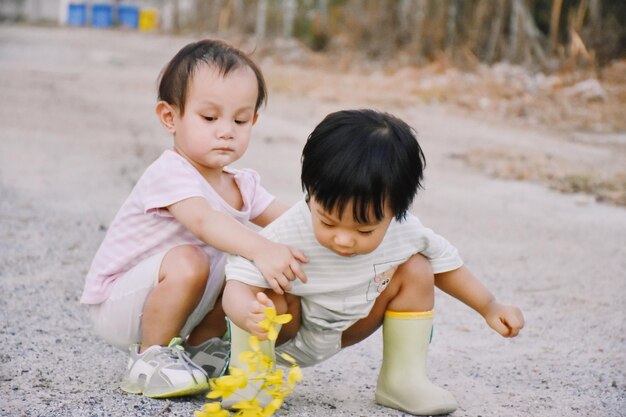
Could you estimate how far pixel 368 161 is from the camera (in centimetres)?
198

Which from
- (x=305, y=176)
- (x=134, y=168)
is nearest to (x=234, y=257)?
(x=305, y=176)

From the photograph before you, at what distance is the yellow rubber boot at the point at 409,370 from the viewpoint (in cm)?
222

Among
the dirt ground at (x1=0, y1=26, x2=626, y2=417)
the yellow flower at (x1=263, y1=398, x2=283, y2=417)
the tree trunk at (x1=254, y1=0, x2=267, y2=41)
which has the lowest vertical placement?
the tree trunk at (x1=254, y1=0, x2=267, y2=41)

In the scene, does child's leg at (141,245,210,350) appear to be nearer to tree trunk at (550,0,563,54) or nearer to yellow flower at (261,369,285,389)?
yellow flower at (261,369,285,389)

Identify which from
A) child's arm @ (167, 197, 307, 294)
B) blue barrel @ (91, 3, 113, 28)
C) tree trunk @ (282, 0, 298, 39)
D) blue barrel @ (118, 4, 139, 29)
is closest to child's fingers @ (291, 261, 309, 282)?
child's arm @ (167, 197, 307, 294)

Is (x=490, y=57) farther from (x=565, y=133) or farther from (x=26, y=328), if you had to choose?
(x=26, y=328)

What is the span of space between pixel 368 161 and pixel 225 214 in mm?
→ 440

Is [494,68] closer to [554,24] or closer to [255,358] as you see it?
[554,24]

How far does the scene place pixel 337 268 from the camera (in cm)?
219

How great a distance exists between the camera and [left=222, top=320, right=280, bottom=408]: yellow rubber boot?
212 centimetres

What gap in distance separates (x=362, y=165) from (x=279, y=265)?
12.3 inches

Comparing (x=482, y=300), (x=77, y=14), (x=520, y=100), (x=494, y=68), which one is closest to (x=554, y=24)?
(x=494, y=68)

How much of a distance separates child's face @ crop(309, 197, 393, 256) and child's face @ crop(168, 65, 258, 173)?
37cm

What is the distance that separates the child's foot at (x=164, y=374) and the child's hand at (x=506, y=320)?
2.47ft
